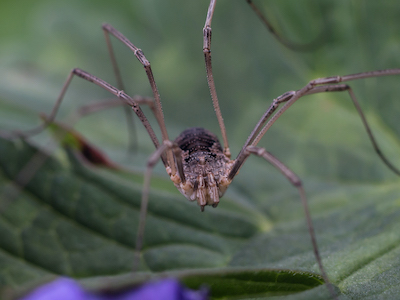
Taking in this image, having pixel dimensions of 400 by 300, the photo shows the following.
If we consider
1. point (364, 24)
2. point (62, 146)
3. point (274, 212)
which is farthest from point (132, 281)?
point (364, 24)

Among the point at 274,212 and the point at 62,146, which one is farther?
the point at 274,212

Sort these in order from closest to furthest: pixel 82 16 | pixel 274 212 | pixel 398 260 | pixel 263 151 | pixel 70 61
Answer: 1. pixel 398 260
2. pixel 263 151
3. pixel 274 212
4. pixel 70 61
5. pixel 82 16

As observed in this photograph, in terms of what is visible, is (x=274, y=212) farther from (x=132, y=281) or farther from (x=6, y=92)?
(x=6, y=92)

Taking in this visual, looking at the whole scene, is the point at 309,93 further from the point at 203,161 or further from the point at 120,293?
the point at 120,293

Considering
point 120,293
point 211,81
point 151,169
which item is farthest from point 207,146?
point 120,293

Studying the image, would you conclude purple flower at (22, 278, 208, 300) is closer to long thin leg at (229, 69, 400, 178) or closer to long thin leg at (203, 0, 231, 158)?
long thin leg at (229, 69, 400, 178)

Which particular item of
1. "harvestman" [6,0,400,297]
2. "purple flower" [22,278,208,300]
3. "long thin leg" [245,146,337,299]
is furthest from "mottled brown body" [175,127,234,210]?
"purple flower" [22,278,208,300]
